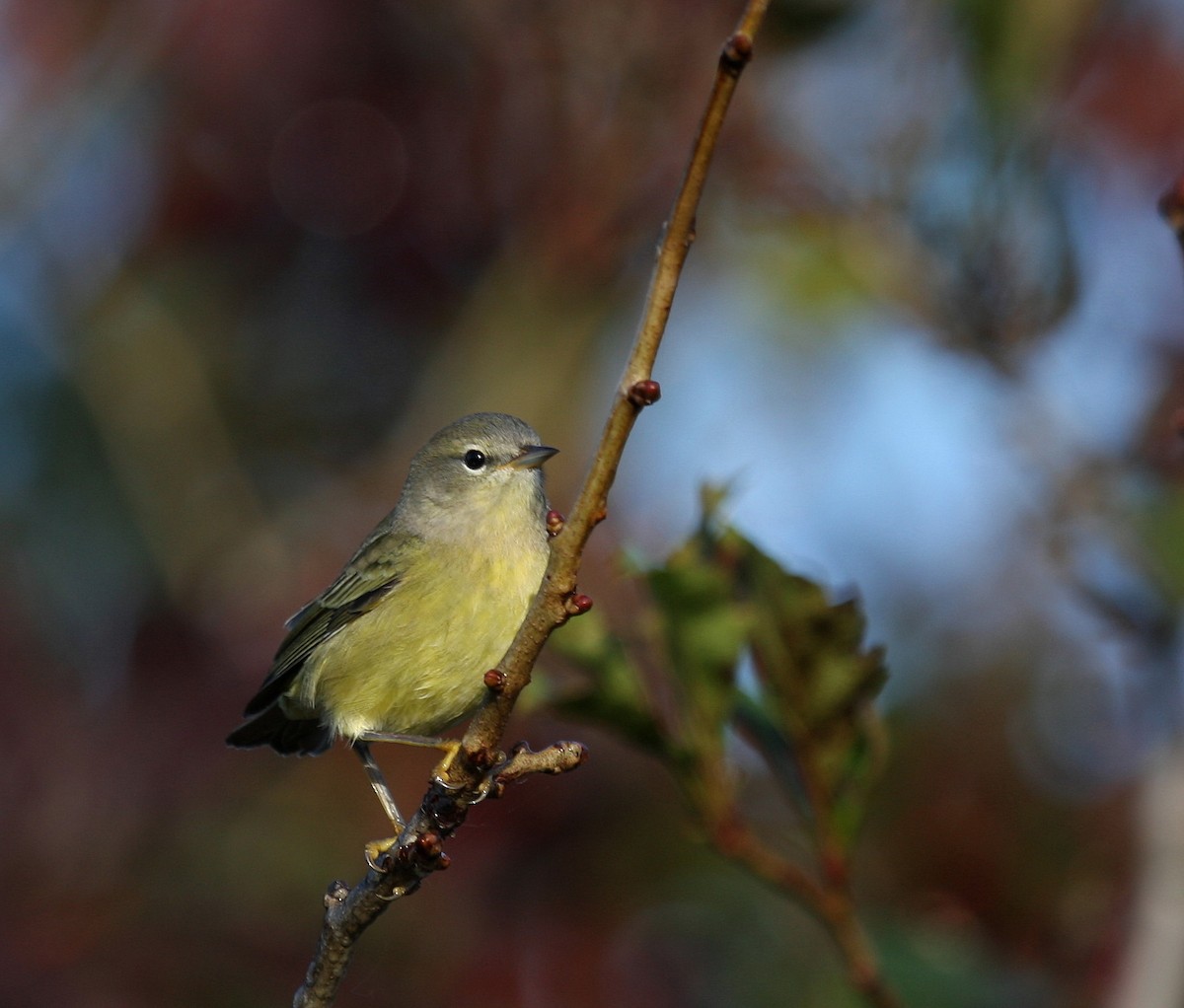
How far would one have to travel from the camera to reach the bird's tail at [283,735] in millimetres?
4695

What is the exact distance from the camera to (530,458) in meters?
4.49

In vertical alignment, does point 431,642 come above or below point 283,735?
above

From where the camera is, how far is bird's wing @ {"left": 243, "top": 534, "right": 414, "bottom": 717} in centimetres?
454

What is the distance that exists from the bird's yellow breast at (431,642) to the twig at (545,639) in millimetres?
1080

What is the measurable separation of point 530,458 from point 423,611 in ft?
2.20

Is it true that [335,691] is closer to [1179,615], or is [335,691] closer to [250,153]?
[1179,615]

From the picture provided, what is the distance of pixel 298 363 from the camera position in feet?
26.1

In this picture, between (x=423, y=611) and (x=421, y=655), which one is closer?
(x=421, y=655)

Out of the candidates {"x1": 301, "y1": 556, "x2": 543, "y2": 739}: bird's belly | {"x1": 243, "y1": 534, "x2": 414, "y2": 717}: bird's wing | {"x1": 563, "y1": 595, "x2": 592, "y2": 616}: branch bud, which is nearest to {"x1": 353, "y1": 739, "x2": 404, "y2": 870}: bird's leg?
→ {"x1": 301, "y1": 556, "x2": 543, "y2": 739}: bird's belly

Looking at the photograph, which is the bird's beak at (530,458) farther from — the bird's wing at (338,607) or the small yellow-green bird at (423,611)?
the bird's wing at (338,607)

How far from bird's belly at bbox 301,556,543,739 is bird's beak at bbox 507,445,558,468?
463mm

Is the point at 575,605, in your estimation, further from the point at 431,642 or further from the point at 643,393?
the point at 431,642

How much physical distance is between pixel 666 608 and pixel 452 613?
3.67ft

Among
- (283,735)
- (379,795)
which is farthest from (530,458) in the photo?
(283,735)
